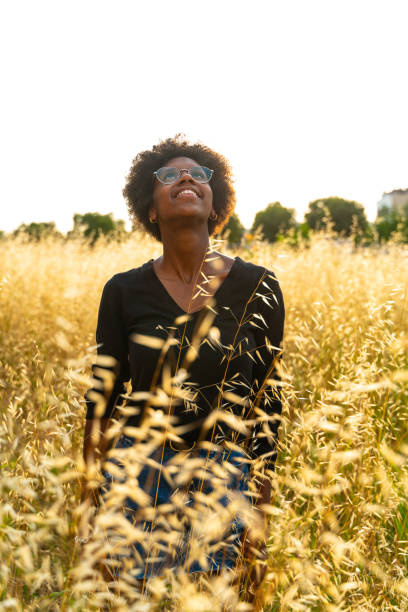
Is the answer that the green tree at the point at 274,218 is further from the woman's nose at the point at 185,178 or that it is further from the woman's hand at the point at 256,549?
the woman's hand at the point at 256,549

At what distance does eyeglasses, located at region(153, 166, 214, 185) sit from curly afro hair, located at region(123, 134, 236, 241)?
0.25 m

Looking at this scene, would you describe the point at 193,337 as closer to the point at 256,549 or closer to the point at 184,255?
the point at 184,255

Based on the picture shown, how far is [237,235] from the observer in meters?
26.6

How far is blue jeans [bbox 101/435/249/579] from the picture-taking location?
3.86 ft

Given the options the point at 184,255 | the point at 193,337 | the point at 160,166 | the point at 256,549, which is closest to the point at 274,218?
the point at 160,166

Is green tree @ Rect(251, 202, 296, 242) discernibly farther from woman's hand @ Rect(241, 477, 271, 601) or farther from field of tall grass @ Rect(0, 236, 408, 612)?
woman's hand @ Rect(241, 477, 271, 601)

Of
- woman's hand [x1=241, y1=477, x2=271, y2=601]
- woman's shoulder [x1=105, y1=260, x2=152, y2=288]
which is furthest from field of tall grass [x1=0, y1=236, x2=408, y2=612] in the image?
woman's shoulder [x1=105, y1=260, x2=152, y2=288]

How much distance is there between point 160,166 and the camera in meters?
2.36

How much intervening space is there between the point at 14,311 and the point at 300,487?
3337 millimetres

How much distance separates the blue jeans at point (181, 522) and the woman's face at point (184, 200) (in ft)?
2.82

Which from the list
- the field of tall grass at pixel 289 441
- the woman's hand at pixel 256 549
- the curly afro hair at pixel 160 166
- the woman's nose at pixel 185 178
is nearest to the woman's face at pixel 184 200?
the woman's nose at pixel 185 178

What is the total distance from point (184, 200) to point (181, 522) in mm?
1178

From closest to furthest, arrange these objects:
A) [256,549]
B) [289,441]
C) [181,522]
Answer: [181,522]
[256,549]
[289,441]

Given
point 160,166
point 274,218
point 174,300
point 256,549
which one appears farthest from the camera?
point 274,218
